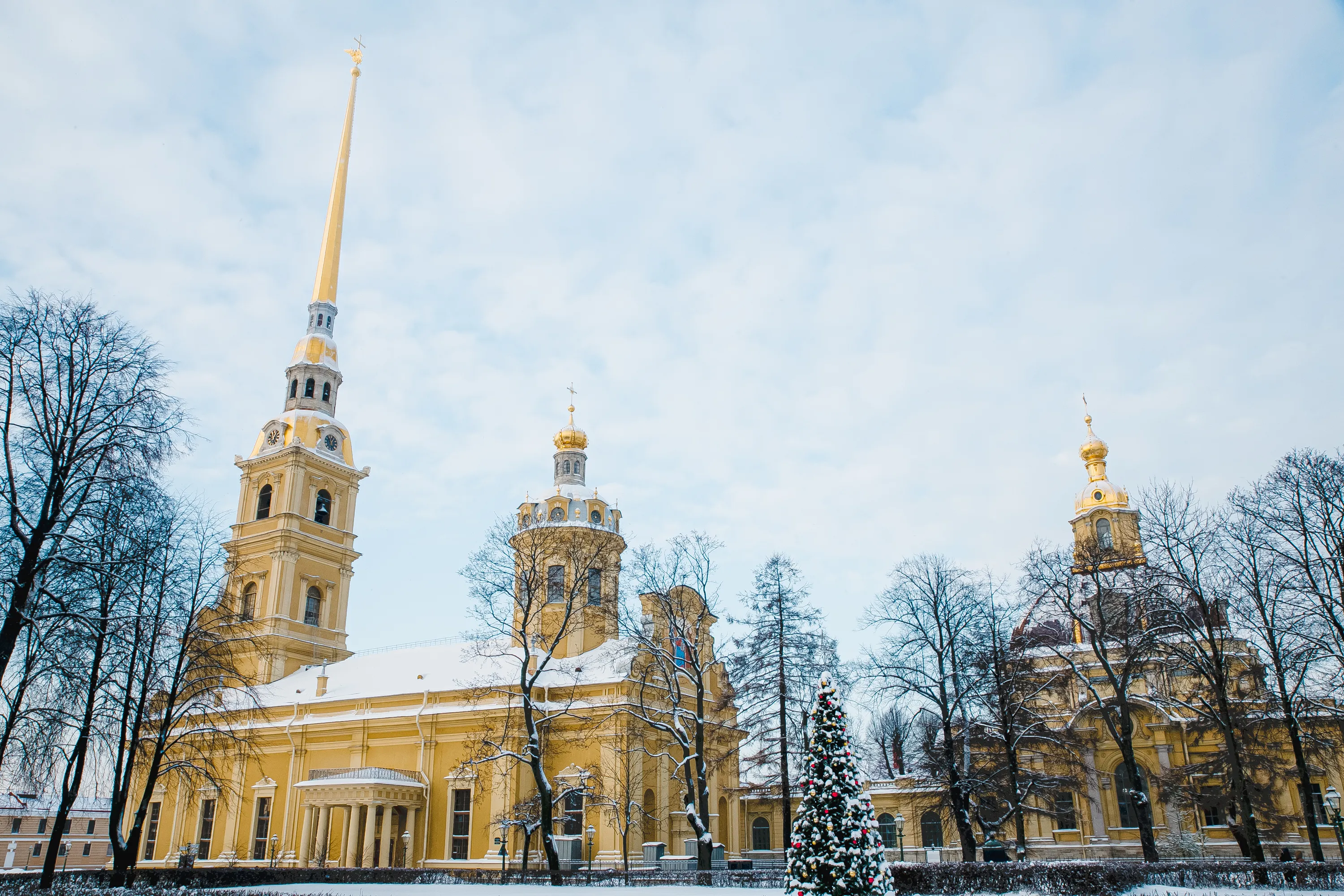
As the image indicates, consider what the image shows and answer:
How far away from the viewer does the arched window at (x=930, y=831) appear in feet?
153

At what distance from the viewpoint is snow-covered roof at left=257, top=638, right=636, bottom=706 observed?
3728cm

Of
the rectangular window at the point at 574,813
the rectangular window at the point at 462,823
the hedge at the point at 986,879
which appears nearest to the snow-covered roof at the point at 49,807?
the rectangular window at the point at 462,823

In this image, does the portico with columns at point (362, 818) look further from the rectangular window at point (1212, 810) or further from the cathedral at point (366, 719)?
the rectangular window at point (1212, 810)

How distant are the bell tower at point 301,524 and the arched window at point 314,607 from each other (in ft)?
0.14

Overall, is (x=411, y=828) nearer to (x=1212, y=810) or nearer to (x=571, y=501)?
(x=571, y=501)

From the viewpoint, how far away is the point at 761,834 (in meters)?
49.5

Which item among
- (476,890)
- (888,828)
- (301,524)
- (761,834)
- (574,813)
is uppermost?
(301,524)

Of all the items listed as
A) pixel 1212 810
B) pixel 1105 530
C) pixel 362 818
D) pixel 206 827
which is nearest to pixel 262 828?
pixel 206 827

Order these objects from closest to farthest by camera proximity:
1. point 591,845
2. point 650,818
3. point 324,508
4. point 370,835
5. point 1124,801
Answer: point 591,845 → point 370,835 → point 650,818 → point 1124,801 → point 324,508

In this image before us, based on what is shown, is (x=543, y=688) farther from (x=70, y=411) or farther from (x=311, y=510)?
(x=70, y=411)

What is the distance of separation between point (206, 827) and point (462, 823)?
14.4m

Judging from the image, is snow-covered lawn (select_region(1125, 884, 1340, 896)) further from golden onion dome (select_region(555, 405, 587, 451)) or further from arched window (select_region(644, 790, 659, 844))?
golden onion dome (select_region(555, 405, 587, 451))

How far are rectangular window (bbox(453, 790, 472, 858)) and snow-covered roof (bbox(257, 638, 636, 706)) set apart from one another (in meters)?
4.00

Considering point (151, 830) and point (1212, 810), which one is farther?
point (151, 830)
